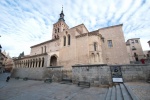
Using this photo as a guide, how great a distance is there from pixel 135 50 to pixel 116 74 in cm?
3101

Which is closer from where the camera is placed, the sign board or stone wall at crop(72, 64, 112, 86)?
the sign board

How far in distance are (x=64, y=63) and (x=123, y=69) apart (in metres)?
13.0

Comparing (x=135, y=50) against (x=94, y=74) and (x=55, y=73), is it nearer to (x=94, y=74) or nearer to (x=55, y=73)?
(x=94, y=74)

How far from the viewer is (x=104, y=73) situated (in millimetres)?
8867

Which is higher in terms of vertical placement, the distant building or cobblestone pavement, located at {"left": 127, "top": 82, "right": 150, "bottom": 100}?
the distant building

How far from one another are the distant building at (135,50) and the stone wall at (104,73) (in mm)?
27027

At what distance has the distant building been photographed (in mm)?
30781

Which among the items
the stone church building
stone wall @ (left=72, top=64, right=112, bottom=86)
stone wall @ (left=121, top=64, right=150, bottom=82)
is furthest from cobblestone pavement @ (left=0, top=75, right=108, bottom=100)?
the stone church building

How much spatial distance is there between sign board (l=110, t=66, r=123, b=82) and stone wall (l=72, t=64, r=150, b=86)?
0.31 metres

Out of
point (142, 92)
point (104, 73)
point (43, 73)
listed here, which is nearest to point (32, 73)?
point (43, 73)

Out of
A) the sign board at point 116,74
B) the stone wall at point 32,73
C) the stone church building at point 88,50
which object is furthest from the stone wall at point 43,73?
the sign board at point 116,74

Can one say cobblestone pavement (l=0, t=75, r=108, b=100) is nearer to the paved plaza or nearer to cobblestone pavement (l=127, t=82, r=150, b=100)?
the paved plaza

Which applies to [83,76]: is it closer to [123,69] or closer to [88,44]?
[123,69]

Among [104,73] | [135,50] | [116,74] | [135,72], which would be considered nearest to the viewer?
[135,72]
